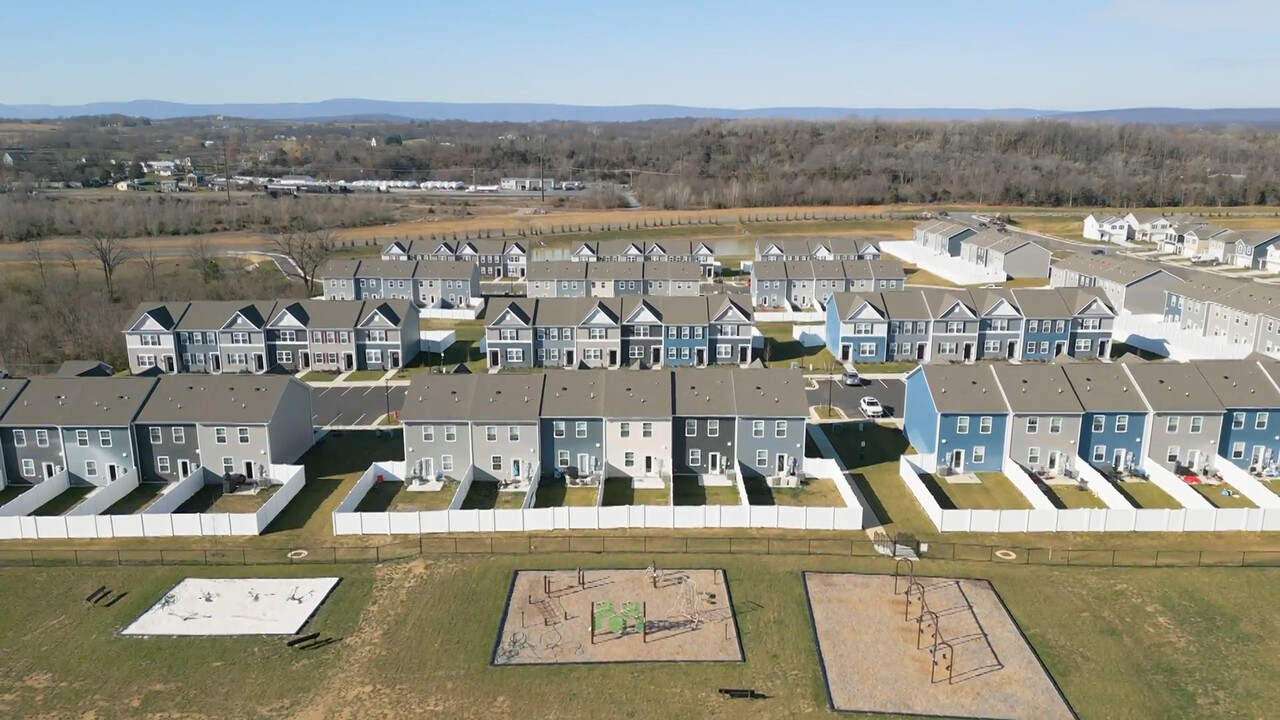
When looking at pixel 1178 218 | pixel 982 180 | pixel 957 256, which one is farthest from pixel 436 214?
pixel 1178 218

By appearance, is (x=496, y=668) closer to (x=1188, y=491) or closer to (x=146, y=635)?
(x=146, y=635)

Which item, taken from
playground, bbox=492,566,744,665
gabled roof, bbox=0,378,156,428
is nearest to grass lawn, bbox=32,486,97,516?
gabled roof, bbox=0,378,156,428

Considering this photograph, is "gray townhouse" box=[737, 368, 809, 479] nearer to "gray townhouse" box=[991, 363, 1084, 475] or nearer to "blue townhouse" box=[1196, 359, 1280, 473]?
"gray townhouse" box=[991, 363, 1084, 475]

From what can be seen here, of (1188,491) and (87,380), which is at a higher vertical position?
(87,380)

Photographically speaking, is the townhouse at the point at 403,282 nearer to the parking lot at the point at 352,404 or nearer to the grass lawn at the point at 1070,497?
the parking lot at the point at 352,404

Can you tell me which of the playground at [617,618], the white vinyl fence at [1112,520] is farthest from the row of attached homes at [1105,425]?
the playground at [617,618]

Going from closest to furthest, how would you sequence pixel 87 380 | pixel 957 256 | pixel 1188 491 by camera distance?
pixel 1188 491
pixel 87 380
pixel 957 256
